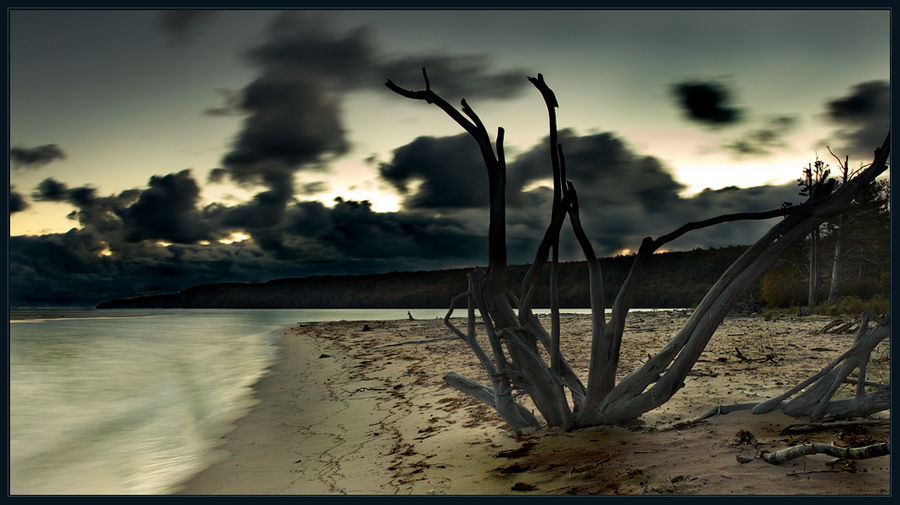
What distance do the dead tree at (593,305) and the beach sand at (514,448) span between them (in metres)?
0.28

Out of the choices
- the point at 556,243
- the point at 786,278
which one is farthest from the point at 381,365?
the point at 786,278

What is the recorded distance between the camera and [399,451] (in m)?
4.70

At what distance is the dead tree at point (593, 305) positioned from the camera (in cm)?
401

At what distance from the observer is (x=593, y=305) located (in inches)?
170

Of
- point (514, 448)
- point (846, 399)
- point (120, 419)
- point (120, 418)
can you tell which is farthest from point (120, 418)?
point (846, 399)

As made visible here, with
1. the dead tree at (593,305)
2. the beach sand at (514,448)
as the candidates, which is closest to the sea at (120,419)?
the beach sand at (514,448)

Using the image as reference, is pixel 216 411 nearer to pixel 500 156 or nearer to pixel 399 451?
pixel 399 451

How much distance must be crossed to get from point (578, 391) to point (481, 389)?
37.4 inches

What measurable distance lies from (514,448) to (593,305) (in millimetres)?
1375

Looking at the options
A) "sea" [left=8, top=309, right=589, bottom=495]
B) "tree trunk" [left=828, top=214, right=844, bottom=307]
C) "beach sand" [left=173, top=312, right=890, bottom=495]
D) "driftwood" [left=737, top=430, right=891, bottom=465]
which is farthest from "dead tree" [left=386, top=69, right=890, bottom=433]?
"tree trunk" [left=828, top=214, right=844, bottom=307]

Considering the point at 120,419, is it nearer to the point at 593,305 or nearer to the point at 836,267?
the point at 593,305

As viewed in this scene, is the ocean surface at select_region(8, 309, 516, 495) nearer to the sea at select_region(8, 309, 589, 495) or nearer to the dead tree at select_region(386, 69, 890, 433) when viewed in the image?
the sea at select_region(8, 309, 589, 495)

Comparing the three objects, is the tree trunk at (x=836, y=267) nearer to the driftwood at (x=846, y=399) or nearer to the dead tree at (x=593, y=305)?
the driftwood at (x=846, y=399)

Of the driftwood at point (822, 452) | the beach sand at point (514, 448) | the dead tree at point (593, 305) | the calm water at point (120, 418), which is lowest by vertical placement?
the calm water at point (120, 418)
